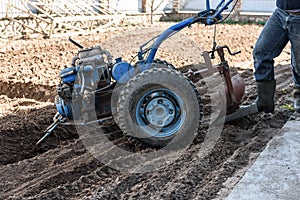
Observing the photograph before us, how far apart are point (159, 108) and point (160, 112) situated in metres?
0.04

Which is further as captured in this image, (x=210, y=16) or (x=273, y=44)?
(x=273, y=44)

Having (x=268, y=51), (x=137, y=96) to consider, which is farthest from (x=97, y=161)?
(x=268, y=51)

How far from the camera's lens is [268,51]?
4.39 metres

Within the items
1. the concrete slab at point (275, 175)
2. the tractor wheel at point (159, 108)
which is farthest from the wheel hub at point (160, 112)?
the concrete slab at point (275, 175)

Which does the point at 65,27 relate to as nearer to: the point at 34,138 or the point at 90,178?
the point at 34,138

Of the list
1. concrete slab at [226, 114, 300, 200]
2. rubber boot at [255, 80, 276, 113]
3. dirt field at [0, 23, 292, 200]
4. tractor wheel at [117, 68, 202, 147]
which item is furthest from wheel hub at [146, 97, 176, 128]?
rubber boot at [255, 80, 276, 113]

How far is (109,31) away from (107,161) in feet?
38.5

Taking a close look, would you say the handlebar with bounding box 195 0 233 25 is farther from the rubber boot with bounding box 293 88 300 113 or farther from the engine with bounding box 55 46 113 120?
the rubber boot with bounding box 293 88 300 113

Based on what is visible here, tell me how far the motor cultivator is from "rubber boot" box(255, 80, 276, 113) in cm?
56

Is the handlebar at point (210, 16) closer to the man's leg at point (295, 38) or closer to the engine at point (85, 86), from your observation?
the man's leg at point (295, 38)

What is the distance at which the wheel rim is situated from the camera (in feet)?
12.7

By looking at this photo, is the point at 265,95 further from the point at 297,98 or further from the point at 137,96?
the point at 137,96

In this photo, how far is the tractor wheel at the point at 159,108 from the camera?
3791 millimetres

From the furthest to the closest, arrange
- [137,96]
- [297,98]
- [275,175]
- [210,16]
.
Result: 1. [297,98]
2. [210,16]
3. [137,96]
4. [275,175]
